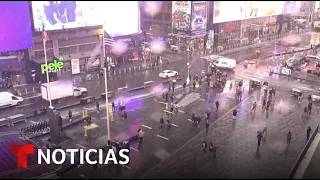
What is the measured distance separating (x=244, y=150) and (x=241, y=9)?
203ft

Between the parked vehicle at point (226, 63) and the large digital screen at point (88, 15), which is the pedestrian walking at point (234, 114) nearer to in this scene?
the parked vehicle at point (226, 63)

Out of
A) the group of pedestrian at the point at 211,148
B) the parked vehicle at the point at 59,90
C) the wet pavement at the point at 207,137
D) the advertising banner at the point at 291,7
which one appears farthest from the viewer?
the advertising banner at the point at 291,7

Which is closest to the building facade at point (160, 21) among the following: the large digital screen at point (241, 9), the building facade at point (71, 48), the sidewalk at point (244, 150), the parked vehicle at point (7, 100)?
the large digital screen at point (241, 9)

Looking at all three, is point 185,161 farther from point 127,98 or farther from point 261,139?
point 127,98

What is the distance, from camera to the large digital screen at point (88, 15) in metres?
54.9

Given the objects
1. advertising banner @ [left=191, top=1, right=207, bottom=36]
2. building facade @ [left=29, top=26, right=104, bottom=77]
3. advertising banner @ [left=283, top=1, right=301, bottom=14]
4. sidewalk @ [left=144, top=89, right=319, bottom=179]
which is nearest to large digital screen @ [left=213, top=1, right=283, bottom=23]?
advertising banner @ [left=191, top=1, right=207, bottom=36]

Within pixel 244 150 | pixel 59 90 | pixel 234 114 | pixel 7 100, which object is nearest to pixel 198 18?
pixel 59 90

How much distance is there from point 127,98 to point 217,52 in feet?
111

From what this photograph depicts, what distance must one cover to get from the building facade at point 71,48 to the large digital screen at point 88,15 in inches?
44.8

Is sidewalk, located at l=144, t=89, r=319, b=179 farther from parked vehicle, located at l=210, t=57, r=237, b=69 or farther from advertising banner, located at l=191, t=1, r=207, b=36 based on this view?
advertising banner, located at l=191, t=1, r=207, b=36

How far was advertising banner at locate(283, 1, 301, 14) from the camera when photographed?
10349 centimetres

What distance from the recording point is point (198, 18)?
250 feet

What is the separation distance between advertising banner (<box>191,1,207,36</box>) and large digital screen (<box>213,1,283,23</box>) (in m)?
Answer: 4.80

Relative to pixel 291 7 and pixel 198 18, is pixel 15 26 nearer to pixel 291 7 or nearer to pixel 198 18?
pixel 198 18
